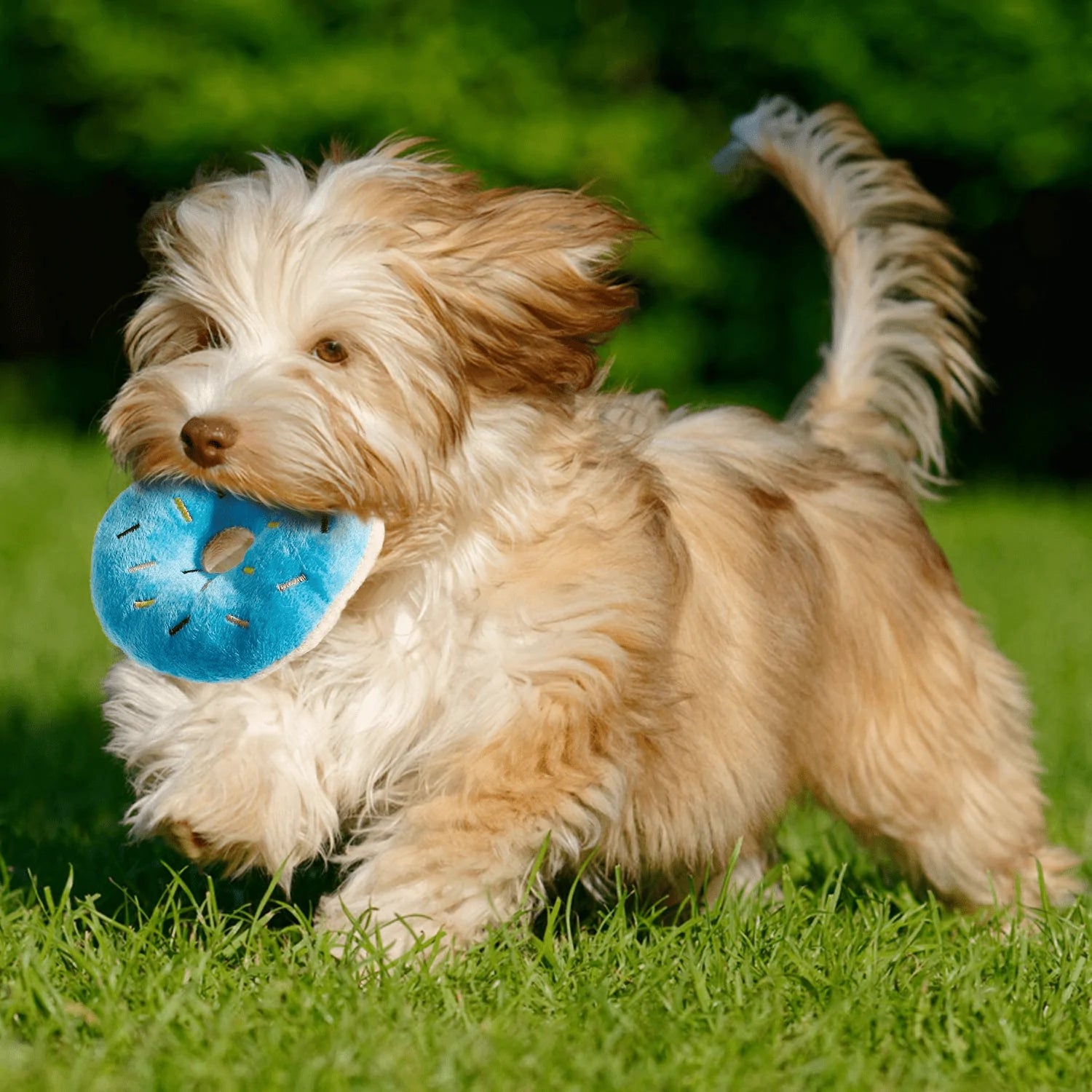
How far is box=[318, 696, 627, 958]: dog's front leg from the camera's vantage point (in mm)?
2967

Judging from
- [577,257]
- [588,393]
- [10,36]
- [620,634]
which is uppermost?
[10,36]

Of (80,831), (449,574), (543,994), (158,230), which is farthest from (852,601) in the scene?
(80,831)

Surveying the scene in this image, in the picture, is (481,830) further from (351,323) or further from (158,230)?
(158,230)

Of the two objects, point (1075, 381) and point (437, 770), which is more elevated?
point (437, 770)

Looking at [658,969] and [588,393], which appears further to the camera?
[588,393]

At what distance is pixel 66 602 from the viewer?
7500 millimetres

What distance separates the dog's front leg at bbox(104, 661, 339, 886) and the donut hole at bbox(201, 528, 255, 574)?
0.21 m

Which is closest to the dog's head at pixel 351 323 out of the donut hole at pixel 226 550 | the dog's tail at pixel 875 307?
the donut hole at pixel 226 550

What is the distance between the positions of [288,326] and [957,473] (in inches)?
518

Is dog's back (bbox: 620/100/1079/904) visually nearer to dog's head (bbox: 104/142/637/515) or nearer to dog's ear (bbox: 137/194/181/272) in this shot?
dog's head (bbox: 104/142/637/515)

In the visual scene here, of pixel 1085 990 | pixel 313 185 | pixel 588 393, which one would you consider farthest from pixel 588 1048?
pixel 313 185

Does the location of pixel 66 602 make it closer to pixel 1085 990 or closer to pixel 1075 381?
pixel 1085 990

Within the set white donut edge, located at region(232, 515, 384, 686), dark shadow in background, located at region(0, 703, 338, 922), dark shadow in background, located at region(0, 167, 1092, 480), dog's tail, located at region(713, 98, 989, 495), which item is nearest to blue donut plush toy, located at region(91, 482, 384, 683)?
white donut edge, located at region(232, 515, 384, 686)

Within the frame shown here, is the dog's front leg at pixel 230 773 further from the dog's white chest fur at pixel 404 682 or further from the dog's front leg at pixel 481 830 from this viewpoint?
the dog's front leg at pixel 481 830
